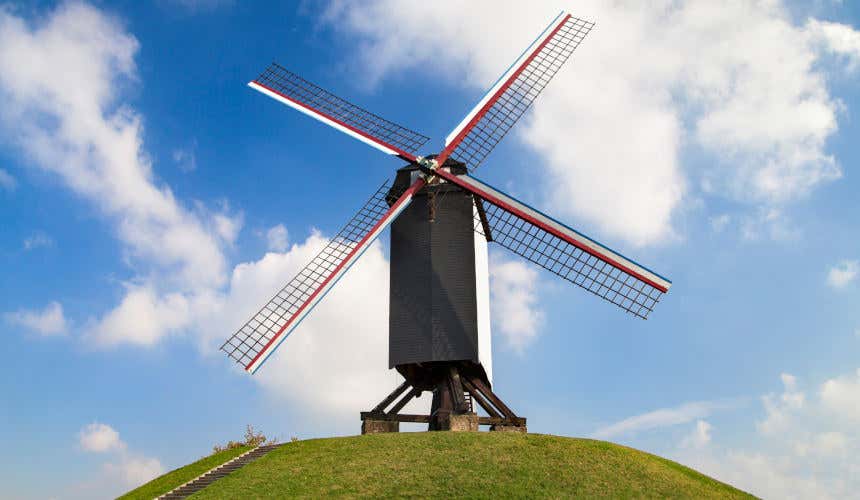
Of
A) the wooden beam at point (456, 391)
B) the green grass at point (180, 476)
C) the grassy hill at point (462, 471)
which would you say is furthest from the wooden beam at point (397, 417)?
the green grass at point (180, 476)

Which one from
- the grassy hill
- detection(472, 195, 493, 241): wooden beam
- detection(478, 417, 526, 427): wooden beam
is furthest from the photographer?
detection(472, 195, 493, 241): wooden beam

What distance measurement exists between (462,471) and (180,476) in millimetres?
11064

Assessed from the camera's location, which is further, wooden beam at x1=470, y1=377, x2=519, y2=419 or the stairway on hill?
wooden beam at x1=470, y1=377, x2=519, y2=419

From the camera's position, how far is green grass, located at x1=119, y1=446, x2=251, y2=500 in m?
25.4

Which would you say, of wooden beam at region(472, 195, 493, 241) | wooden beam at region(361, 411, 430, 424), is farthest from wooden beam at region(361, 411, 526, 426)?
wooden beam at region(472, 195, 493, 241)

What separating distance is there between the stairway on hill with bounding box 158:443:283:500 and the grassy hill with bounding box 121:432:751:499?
771 mm

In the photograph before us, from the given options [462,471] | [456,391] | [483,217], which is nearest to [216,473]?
[456,391]

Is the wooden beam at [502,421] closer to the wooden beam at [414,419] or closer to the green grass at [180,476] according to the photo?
the wooden beam at [414,419]

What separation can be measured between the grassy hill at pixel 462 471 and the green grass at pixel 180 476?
44 cm

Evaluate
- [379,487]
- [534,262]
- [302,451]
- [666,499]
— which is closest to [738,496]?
[666,499]

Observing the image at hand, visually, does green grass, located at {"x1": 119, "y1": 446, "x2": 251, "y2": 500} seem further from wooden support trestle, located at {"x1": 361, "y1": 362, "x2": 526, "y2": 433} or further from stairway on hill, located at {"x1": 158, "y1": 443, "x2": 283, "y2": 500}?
wooden support trestle, located at {"x1": 361, "y1": 362, "x2": 526, "y2": 433}

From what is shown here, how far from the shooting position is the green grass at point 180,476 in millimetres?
25359

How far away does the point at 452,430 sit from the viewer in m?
26.2

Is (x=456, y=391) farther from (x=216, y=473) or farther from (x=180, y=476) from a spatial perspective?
(x=180, y=476)
